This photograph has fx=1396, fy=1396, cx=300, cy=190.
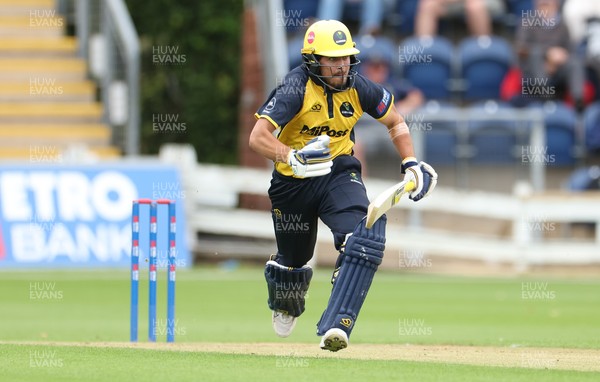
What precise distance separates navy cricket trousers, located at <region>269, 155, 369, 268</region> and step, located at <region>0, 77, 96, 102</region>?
13784mm

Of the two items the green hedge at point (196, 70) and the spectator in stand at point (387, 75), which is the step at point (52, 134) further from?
the green hedge at point (196, 70)

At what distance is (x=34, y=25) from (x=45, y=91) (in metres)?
1.87

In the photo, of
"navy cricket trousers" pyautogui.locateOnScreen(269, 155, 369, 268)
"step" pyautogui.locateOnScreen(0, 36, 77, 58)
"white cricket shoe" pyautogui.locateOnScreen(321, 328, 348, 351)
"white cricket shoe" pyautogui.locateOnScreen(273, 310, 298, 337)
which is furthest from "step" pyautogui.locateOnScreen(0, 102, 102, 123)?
"white cricket shoe" pyautogui.locateOnScreen(321, 328, 348, 351)

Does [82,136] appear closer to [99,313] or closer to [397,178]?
[397,178]

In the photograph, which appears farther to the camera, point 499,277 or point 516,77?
point 516,77

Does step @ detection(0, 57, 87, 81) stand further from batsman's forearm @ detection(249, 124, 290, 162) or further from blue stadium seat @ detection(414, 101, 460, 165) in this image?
batsman's forearm @ detection(249, 124, 290, 162)

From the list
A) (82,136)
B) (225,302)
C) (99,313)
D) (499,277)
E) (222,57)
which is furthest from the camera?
(222,57)

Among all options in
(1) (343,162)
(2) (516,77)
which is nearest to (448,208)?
(2) (516,77)

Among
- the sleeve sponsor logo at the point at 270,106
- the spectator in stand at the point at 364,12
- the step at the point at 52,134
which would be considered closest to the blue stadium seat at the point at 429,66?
the spectator in stand at the point at 364,12

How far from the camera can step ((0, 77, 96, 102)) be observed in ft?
78.9

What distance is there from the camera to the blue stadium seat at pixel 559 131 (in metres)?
21.8

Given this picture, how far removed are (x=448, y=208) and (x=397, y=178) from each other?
6.14ft

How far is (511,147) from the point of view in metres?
22.0

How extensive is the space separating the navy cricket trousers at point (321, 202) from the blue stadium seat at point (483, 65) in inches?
487
